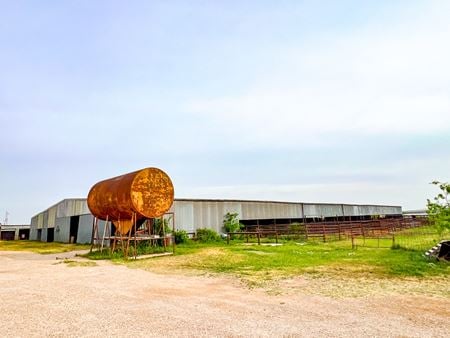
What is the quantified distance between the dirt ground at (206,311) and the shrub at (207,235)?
1487cm

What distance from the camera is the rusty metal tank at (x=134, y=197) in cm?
1537

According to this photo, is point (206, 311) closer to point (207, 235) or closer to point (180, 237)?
point (180, 237)

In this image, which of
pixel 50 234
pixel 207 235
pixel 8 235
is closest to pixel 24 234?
pixel 8 235

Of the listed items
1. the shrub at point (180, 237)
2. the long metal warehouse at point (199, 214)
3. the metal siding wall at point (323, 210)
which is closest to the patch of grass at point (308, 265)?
the shrub at point (180, 237)

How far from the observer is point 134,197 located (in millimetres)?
15242

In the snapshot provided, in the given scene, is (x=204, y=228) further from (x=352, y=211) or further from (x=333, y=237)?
(x=352, y=211)

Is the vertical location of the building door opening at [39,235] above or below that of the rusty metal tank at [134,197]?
below

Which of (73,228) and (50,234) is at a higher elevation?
(73,228)

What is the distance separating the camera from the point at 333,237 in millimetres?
24297

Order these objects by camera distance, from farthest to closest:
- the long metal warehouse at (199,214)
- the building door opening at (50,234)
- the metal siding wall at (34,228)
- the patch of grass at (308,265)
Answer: the metal siding wall at (34,228) → the building door opening at (50,234) → the long metal warehouse at (199,214) → the patch of grass at (308,265)

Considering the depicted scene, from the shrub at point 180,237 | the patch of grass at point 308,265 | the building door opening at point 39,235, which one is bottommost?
the patch of grass at point 308,265

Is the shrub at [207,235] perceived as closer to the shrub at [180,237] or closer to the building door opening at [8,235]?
the shrub at [180,237]

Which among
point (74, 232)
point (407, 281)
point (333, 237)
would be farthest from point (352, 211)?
point (407, 281)

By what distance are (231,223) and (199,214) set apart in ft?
9.91
